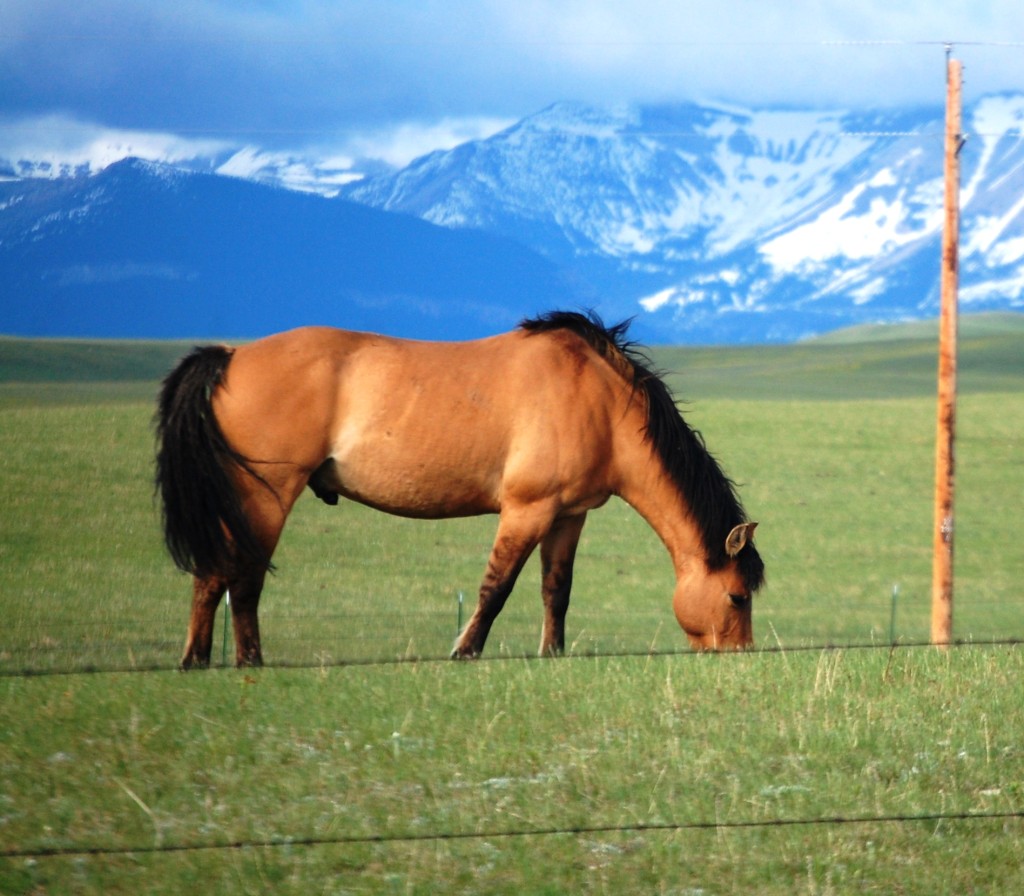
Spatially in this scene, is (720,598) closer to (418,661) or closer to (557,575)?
(557,575)

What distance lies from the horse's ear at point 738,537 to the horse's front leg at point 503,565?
1.18 meters

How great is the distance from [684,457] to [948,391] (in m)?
4.46

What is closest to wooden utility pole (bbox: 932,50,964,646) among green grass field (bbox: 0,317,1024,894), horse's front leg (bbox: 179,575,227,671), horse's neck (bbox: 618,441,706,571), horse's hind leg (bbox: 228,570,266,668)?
green grass field (bbox: 0,317,1024,894)

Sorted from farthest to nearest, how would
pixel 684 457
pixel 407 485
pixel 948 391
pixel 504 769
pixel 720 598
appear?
pixel 948 391 < pixel 684 457 < pixel 720 598 < pixel 407 485 < pixel 504 769

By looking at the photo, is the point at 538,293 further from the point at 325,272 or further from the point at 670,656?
the point at 670,656

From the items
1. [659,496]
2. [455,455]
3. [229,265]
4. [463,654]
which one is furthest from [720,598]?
[229,265]

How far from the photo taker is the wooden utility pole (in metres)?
13.3

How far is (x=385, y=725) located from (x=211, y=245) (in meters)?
101

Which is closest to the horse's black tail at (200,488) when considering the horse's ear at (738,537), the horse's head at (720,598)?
the horse's head at (720,598)

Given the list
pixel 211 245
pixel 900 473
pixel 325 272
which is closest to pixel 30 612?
pixel 900 473

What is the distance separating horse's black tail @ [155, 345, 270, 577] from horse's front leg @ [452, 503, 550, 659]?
54.7 inches

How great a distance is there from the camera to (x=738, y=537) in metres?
9.61

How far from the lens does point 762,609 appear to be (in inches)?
835

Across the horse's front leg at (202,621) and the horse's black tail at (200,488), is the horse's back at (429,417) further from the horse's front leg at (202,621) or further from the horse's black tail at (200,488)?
the horse's front leg at (202,621)
